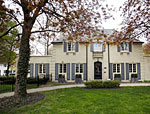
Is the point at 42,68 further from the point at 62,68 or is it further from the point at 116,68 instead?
the point at 116,68

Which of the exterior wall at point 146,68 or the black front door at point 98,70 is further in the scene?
the black front door at point 98,70

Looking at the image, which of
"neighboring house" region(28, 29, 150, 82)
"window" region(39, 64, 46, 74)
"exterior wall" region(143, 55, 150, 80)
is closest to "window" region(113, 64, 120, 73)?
"neighboring house" region(28, 29, 150, 82)

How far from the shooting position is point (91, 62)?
53.1 ft

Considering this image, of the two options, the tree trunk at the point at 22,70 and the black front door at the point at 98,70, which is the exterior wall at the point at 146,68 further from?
the tree trunk at the point at 22,70

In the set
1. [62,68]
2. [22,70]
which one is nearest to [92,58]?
[62,68]

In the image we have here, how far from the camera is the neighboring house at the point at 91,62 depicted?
15898mm

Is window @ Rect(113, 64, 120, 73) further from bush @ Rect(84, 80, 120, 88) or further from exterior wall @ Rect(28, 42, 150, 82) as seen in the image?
bush @ Rect(84, 80, 120, 88)

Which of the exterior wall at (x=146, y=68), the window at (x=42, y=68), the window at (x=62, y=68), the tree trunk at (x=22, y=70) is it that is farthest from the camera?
the window at (x=42, y=68)

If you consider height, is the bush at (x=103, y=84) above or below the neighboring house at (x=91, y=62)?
below

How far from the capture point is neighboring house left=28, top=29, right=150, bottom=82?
15.9 metres

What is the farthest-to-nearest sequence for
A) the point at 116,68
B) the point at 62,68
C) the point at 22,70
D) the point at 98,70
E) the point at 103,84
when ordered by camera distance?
the point at 98,70 < the point at 62,68 < the point at 116,68 < the point at 103,84 < the point at 22,70

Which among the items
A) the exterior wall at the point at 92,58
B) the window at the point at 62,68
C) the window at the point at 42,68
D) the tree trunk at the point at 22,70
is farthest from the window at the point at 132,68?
the tree trunk at the point at 22,70

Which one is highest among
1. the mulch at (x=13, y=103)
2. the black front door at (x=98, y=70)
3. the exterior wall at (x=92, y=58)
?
the exterior wall at (x=92, y=58)

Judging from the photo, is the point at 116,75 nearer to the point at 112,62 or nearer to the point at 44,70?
the point at 112,62
